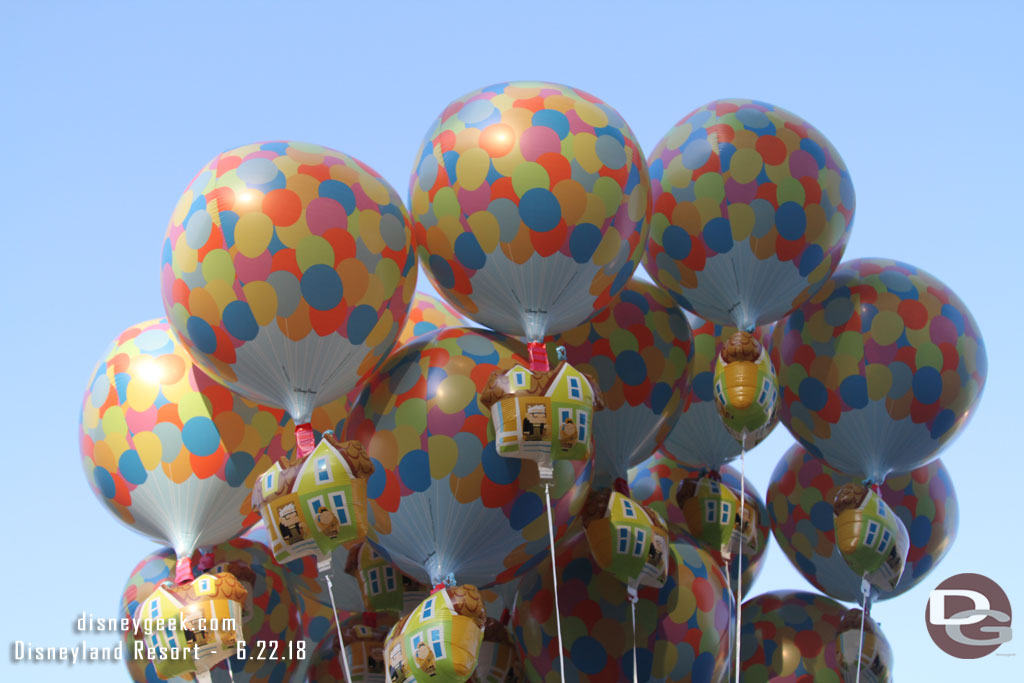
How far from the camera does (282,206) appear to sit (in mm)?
7809

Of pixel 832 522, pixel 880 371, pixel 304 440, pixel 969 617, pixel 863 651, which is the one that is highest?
pixel 880 371

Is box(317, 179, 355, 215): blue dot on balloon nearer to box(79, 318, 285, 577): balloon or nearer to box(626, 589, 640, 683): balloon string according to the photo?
box(79, 318, 285, 577): balloon

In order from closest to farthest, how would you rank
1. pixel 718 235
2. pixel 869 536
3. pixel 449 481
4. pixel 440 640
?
1. pixel 440 640
2. pixel 449 481
3. pixel 869 536
4. pixel 718 235

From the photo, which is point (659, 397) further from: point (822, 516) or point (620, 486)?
point (822, 516)

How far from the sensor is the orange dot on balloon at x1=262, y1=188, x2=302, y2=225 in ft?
25.5

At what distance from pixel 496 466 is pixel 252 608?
2.36 meters

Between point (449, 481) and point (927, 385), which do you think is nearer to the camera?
point (449, 481)

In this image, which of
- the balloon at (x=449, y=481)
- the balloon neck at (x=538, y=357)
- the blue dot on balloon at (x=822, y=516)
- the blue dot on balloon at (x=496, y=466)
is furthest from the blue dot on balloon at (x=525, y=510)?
the blue dot on balloon at (x=822, y=516)

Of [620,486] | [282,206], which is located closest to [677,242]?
[620,486]

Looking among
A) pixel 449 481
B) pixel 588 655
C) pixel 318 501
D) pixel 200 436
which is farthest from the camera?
pixel 588 655

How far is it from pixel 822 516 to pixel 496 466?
377 centimetres

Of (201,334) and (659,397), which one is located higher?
(201,334)

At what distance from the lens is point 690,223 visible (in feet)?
30.0

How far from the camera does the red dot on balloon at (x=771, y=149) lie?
29.9 ft
